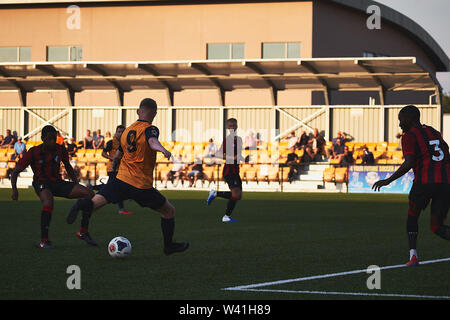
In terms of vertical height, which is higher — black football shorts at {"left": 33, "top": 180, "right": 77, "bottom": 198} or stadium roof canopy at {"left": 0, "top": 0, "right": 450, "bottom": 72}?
stadium roof canopy at {"left": 0, "top": 0, "right": 450, "bottom": 72}

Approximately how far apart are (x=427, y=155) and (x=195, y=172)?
22.1 meters

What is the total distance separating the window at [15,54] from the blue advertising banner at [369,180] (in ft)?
73.2

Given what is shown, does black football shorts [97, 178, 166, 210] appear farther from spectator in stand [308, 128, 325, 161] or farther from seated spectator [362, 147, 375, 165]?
spectator in stand [308, 128, 325, 161]

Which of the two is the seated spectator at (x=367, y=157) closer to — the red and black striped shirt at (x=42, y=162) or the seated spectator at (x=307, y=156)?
the seated spectator at (x=307, y=156)

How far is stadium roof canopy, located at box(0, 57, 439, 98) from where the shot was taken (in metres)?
29.6

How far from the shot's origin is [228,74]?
3181 cm

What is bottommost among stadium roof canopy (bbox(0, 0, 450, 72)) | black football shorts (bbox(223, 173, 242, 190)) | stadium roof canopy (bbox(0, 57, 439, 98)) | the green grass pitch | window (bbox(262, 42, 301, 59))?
the green grass pitch

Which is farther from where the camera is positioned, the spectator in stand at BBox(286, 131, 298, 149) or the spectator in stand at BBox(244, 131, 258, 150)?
the spectator in stand at BBox(244, 131, 258, 150)

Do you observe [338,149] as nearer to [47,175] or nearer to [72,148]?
[72,148]

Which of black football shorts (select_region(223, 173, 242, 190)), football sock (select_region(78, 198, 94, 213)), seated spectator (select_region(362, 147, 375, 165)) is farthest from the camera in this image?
seated spectator (select_region(362, 147, 375, 165))

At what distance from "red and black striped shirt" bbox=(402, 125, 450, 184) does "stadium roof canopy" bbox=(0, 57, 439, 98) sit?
769 inches

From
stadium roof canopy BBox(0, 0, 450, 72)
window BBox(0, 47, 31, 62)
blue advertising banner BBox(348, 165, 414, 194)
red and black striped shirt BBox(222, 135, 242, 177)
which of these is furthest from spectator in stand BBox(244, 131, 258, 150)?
window BBox(0, 47, 31, 62)
